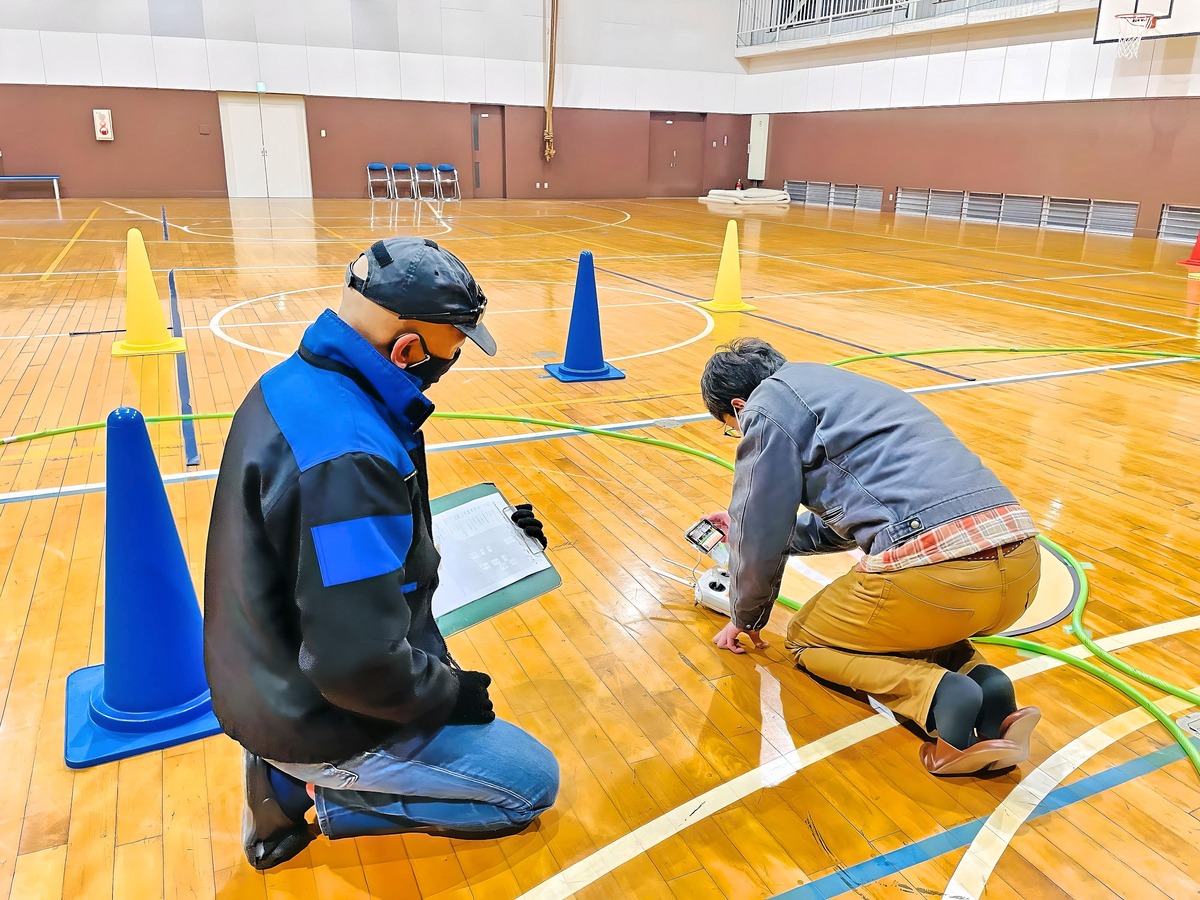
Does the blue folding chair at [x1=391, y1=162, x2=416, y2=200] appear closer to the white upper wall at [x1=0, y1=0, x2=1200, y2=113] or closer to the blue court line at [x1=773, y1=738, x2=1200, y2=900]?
the white upper wall at [x1=0, y1=0, x2=1200, y2=113]

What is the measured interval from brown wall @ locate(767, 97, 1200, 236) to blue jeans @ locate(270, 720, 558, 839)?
16499 mm

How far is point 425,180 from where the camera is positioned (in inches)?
836

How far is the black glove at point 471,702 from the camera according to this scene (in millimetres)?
1861

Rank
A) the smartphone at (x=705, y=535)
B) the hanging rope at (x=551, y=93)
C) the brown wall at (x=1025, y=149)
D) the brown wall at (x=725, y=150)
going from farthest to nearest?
the brown wall at (x=725, y=150)
the hanging rope at (x=551, y=93)
the brown wall at (x=1025, y=149)
the smartphone at (x=705, y=535)

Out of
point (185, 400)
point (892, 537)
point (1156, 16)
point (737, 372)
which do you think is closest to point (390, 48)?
point (1156, 16)

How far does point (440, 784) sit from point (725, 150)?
80.8 feet

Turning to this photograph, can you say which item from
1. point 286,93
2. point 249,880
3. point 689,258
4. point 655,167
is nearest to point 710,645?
point 249,880

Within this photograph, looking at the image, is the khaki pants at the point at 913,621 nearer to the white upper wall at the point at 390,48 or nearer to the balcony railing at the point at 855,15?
the balcony railing at the point at 855,15

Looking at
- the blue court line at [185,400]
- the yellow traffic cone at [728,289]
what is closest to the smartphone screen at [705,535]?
the blue court line at [185,400]

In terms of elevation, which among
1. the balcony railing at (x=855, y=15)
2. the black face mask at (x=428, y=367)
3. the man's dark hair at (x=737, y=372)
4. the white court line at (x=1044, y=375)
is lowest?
the white court line at (x=1044, y=375)

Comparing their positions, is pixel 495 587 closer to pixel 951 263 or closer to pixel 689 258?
pixel 689 258

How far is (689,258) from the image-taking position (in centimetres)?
→ 1158

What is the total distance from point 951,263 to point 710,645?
10586 millimetres

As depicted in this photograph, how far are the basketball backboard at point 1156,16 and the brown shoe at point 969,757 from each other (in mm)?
15505
